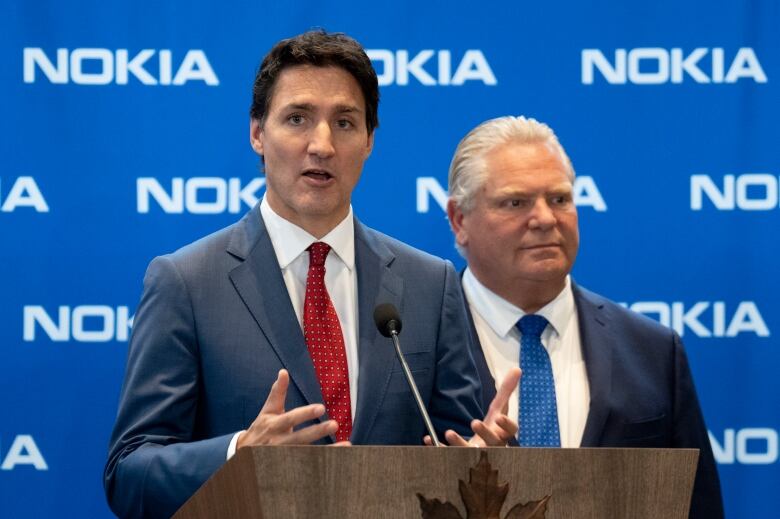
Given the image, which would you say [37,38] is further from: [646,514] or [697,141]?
[646,514]

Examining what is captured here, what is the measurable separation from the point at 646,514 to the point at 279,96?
4.19 ft

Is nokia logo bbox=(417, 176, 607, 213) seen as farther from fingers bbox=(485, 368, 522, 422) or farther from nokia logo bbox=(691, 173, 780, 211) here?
fingers bbox=(485, 368, 522, 422)

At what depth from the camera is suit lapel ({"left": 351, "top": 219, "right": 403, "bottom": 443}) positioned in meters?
2.45

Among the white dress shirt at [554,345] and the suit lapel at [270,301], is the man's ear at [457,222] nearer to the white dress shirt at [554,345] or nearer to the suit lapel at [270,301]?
the white dress shirt at [554,345]

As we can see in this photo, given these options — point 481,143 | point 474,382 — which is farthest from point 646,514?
point 481,143

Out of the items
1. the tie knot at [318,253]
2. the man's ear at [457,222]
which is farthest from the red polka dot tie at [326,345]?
the man's ear at [457,222]

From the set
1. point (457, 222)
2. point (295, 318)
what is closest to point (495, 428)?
point (295, 318)

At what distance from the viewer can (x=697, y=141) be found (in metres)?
3.77

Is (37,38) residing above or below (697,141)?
above

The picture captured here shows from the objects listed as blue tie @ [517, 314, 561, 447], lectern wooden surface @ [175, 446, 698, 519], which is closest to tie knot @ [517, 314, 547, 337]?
blue tie @ [517, 314, 561, 447]

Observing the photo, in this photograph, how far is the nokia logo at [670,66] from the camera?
3.76 meters

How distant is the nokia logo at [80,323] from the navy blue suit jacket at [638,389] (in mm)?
1048

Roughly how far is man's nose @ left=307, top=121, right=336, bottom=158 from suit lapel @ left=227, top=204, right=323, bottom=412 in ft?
0.63

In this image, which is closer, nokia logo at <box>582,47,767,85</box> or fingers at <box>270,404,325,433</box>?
fingers at <box>270,404,325,433</box>
